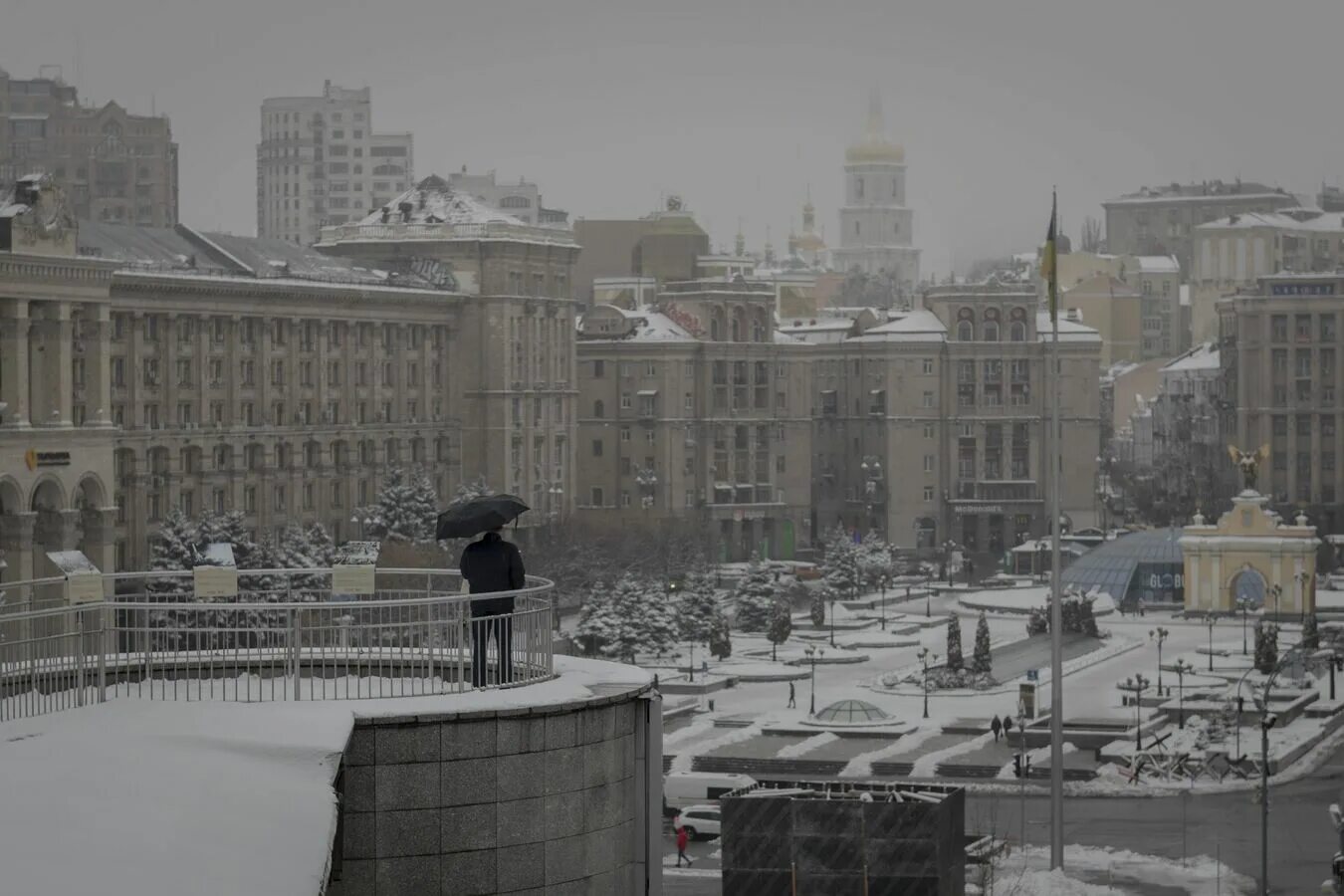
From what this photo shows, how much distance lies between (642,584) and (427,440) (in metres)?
41.2

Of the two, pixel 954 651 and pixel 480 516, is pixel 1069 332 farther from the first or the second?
pixel 480 516

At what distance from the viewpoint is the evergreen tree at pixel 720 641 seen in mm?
111062

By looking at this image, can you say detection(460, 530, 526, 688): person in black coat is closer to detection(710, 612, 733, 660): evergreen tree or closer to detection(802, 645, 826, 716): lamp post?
detection(802, 645, 826, 716): lamp post

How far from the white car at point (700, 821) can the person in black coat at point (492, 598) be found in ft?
150

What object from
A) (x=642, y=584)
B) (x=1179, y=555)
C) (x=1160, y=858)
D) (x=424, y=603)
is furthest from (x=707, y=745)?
(x=424, y=603)

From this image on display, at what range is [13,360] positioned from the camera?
107750 mm

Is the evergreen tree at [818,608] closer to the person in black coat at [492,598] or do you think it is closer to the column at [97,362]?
the column at [97,362]

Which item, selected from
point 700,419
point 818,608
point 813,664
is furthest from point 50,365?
point 700,419

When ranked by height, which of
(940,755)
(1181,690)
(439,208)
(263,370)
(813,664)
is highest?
(439,208)

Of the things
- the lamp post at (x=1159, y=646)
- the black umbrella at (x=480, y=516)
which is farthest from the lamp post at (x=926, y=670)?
the black umbrella at (x=480, y=516)

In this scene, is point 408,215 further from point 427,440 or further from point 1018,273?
point 1018,273

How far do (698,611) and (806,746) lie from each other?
3157cm

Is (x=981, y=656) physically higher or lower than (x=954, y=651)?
lower

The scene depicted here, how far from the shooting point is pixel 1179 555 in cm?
13738
